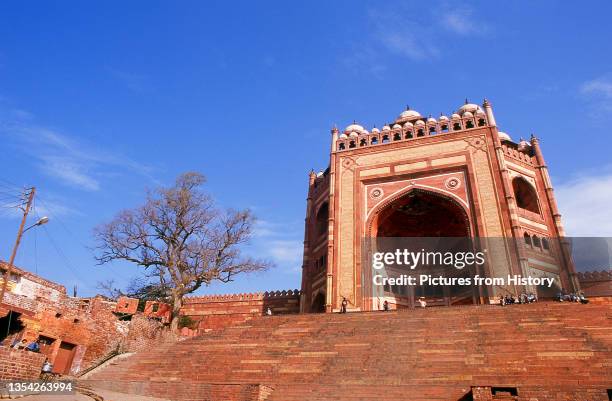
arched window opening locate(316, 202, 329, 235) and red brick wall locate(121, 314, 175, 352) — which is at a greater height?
arched window opening locate(316, 202, 329, 235)

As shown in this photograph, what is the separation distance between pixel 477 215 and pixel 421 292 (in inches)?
262

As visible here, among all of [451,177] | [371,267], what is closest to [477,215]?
[451,177]

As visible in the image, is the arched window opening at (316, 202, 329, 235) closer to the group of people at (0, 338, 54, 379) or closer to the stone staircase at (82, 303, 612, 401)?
the stone staircase at (82, 303, 612, 401)

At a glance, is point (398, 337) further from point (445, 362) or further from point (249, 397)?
point (249, 397)

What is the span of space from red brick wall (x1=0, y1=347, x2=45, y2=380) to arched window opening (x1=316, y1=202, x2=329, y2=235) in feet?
61.1

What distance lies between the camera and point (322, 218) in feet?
97.6

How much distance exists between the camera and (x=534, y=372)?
1034 centimetres

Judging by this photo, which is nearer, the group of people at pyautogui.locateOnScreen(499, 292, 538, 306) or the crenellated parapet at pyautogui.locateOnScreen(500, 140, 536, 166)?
the group of people at pyautogui.locateOnScreen(499, 292, 538, 306)

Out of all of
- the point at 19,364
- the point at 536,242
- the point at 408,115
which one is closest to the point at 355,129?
the point at 408,115

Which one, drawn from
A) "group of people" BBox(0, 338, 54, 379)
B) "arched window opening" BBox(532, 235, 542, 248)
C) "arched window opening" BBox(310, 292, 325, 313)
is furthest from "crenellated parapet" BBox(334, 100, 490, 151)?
"group of people" BBox(0, 338, 54, 379)

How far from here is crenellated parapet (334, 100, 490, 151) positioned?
26.3 m

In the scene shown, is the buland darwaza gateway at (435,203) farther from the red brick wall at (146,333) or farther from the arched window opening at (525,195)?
the red brick wall at (146,333)

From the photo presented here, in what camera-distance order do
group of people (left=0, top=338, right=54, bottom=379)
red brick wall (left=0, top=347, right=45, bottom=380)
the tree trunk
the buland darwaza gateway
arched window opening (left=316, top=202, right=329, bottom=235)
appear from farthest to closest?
arched window opening (left=316, top=202, right=329, bottom=235)
the tree trunk
the buland darwaza gateway
group of people (left=0, top=338, right=54, bottom=379)
red brick wall (left=0, top=347, right=45, bottom=380)

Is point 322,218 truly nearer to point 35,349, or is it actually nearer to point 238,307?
point 238,307
